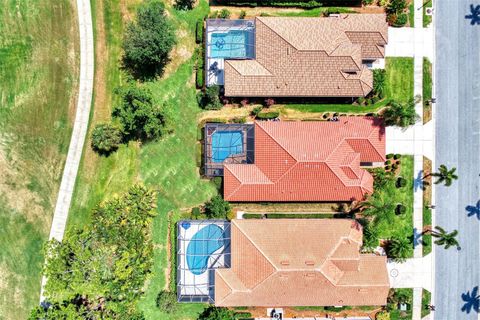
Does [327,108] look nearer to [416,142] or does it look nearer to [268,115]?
[268,115]

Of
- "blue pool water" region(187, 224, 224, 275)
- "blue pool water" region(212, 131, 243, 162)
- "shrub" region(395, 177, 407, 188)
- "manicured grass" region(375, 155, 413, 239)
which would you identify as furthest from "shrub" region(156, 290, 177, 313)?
"shrub" region(395, 177, 407, 188)

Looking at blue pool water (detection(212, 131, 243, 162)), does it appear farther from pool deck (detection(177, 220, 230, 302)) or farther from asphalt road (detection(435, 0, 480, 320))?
asphalt road (detection(435, 0, 480, 320))

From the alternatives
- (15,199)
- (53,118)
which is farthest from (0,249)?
(53,118)

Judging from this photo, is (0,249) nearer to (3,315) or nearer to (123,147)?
(3,315)

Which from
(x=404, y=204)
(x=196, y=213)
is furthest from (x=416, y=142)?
(x=196, y=213)

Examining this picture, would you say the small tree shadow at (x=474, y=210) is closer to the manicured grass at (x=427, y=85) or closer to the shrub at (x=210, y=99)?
the manicured grass at (x=427, y=85)

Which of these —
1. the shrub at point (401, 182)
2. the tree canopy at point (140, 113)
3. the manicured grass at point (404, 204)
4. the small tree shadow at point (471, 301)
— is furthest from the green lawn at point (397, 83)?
the small tree shadow at point (471, 301)
